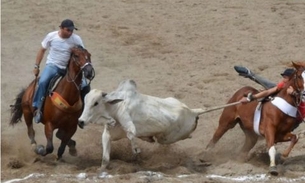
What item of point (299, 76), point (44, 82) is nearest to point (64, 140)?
point (44, 82)

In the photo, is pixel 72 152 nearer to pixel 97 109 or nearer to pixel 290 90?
pixel 97 109

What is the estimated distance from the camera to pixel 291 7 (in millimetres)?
17844

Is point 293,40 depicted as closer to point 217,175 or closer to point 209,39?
point 209,39

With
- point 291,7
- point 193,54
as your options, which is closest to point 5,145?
point 193,54

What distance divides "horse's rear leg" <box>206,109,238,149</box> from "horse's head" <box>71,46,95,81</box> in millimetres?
2101

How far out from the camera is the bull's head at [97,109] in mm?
9836

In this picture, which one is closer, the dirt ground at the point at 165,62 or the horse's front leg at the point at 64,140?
the dirt ground at the point at 165,62

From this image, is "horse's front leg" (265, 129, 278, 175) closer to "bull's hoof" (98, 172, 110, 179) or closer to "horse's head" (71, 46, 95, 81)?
"bull's hoof" (98, 172, 110, 179)

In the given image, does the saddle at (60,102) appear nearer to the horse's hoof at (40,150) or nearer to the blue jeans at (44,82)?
the blue jeans at (44,82)

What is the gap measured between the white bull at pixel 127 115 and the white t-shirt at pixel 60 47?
976 mm

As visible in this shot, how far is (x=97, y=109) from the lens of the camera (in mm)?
9875

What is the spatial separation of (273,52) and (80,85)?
5.95m

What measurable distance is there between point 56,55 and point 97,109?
1.27 meters

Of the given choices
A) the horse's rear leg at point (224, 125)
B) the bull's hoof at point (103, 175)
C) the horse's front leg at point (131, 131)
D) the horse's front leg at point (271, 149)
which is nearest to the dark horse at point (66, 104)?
the horse's front leg at point (131, 131)
